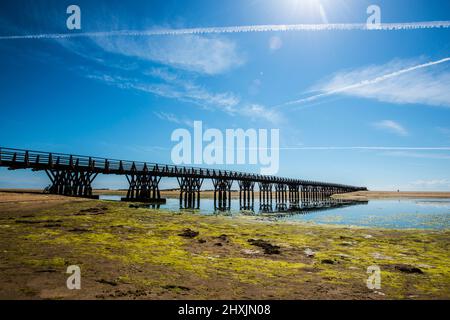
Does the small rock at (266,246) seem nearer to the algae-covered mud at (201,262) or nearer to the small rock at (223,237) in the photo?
the algae-covered mud at (201,262)

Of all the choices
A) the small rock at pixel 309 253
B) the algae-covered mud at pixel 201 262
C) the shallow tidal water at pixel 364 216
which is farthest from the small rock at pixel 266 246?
the shallow tidal water at pixel 364 216

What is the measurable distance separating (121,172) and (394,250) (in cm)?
2559

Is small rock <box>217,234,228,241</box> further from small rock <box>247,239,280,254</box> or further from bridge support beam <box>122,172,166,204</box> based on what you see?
bridge support beam <box>122,172,166,204</box>

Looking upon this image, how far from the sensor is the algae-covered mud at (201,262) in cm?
480

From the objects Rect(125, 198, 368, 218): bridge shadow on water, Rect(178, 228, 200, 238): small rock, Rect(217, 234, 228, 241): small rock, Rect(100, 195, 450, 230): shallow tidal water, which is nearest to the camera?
Rect(217, 234, 228, 241): small rock

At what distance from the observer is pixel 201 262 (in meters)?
6.73

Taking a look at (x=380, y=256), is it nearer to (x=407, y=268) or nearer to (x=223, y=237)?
(x=407, y=268)

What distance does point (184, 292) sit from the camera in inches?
186

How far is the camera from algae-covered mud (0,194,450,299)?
480cm

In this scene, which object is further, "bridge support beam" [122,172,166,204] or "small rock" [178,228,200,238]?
"bridge support beam" [122,172,166,204]

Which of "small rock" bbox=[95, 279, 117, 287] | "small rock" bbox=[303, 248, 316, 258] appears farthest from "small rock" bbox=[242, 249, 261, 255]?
"small rock" bbox=[95, 279, 117, 287]

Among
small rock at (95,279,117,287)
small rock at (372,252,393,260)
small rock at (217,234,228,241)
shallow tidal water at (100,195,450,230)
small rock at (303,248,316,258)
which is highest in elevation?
small rock at (95,279,117,287)
